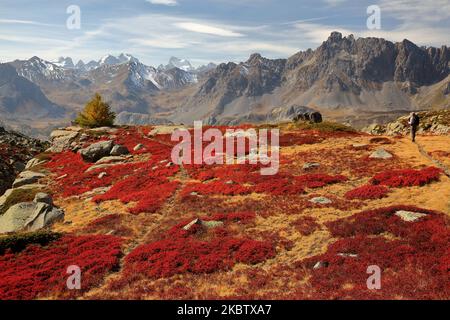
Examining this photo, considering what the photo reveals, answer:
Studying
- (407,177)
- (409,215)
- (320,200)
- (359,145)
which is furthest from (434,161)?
(409,215)

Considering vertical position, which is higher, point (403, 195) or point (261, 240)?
point (403, 195)

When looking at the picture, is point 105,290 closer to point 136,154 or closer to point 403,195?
point 403,195

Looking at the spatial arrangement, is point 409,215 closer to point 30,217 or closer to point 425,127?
point 30,217

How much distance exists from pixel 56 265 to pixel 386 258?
66.8 ft

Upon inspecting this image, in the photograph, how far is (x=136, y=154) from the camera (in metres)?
68.5

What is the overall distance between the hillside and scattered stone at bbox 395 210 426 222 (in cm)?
10

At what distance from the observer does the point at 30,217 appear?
124 ft

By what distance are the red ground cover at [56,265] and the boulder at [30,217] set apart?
A: 6552 mm

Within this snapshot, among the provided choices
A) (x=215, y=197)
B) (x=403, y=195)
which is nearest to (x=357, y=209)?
(x=403, y=195)

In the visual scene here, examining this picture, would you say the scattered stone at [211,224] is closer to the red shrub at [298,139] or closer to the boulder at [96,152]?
the red shrub at [298,139]

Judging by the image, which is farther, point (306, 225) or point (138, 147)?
point (138, 147)

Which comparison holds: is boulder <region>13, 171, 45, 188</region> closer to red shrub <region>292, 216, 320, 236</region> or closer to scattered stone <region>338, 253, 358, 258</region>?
red shrub <region>292, 216, 320, 236</region>
